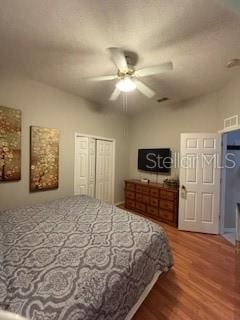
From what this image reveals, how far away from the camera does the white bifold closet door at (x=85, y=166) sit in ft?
13.8

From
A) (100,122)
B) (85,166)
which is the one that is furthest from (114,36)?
(85,166)

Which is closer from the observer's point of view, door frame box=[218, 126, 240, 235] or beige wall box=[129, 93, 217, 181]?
door frame box=[218, 126, 240, 235]

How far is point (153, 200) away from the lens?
4.35 metres

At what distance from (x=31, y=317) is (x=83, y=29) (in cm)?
240

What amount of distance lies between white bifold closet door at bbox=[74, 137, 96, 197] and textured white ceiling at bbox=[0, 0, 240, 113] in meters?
1.56

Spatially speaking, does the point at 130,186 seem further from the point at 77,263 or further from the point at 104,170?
the point at 77,263

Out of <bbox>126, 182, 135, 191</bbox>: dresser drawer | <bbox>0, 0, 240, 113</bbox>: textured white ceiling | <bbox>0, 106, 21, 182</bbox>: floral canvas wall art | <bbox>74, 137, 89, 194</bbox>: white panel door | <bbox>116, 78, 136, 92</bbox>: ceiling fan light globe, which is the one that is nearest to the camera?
<bbox>0, 0, 240, 113</bbox>: textured white ceiling

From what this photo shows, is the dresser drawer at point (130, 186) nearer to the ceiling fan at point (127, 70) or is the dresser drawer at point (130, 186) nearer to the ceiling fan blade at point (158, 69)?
the ceiling fan at point (127, 70)

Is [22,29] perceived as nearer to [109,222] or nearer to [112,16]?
[112,16]

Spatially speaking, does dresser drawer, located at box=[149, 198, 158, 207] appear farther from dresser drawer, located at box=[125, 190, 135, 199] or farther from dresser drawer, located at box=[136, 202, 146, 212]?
dresser drawer, located at box=[125, 190, 135, 199]

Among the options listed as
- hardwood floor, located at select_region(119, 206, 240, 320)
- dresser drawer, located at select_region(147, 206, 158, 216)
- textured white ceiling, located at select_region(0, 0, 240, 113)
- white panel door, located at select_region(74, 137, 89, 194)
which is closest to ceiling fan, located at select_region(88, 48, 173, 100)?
textured white ceiling, located at select_region(0, 0, 240, 113)

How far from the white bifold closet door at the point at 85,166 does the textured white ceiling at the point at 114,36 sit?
5.13 ft

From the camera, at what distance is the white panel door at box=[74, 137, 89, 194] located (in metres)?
4.18

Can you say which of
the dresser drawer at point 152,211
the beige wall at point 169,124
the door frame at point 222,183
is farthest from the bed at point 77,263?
the beige wall at point 169,124
